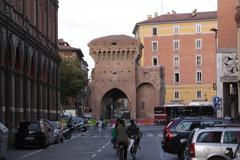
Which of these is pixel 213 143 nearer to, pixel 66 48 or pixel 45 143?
pixel 45 143

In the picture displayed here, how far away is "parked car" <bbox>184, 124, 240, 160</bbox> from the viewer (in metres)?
16.6

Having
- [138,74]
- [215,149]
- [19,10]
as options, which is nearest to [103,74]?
[138,74]

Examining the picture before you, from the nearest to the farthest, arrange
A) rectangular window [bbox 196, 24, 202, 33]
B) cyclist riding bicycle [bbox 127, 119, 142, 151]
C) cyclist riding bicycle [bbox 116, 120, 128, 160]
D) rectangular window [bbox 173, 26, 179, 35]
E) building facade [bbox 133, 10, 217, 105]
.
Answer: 1. cyclist riding bicycle [bbox 116, 120, 128, 160]
2. cyclist riding bicycle [bbox 127, 119, 142, 151]
3. building facade [bbox 133, 10, 217, 105]
4. rectangular window [bbox 196, 24, 202, 33]
5. rectangular window [bbox 173, 26, 179, 35]

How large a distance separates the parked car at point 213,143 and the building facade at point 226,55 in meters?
45.5

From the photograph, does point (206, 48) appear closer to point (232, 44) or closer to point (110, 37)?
point (110, 37)

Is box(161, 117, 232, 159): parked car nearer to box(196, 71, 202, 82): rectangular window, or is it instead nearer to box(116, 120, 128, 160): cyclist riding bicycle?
box(116, 120, 128, 160): cyclist riding bicycle

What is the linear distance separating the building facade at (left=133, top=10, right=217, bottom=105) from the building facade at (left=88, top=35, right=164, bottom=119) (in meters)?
19.3

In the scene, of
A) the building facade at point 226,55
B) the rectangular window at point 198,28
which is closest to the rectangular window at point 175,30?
the rectangular window at point 198,28

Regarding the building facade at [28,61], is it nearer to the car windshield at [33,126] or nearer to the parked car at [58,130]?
the parked car at [58,130]

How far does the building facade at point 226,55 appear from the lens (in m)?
62.7

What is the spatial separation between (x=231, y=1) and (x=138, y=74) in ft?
177

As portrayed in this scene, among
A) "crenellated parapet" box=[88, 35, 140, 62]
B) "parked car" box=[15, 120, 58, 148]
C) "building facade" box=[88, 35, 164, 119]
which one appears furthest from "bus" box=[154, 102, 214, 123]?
"parked car" box=[15, 120, 58, 148]

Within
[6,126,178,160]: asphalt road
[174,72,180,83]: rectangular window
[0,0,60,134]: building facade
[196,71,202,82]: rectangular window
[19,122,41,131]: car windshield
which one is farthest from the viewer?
[174,72,180,83]: rectangular window

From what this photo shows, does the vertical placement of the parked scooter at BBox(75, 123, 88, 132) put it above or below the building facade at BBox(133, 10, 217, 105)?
below
